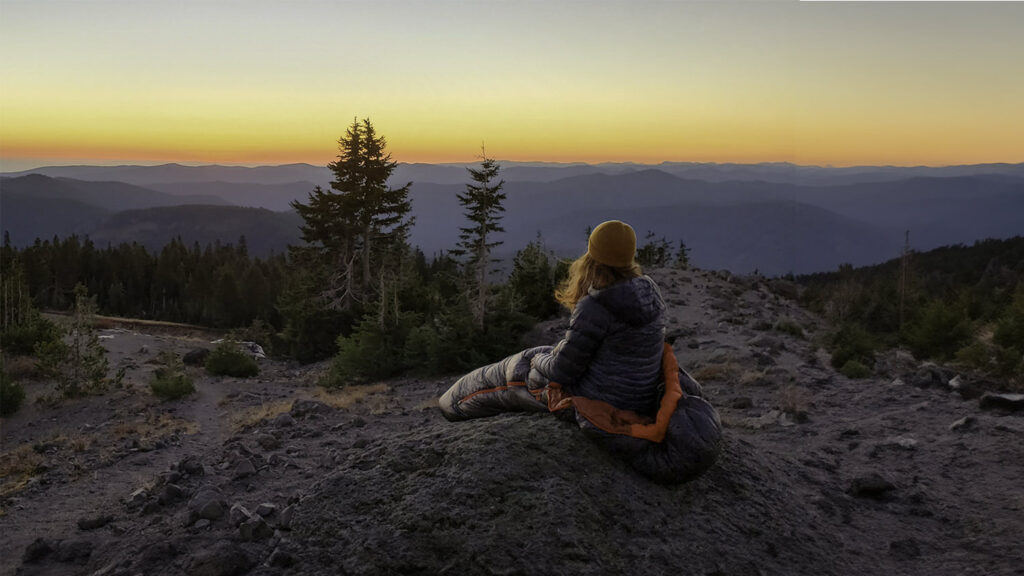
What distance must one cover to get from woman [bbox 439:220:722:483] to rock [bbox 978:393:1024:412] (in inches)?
232

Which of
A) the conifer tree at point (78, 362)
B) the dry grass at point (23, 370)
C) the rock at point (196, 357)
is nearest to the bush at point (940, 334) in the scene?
the conifer tree at point (78, 362)

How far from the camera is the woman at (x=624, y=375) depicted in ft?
15.2

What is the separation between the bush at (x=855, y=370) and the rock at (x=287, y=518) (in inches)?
412

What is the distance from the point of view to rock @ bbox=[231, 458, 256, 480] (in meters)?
6.88

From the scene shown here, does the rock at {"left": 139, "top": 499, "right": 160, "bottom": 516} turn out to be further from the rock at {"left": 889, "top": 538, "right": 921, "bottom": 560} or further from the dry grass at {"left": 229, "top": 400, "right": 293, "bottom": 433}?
the rock at {"left": 889, "top": 538, "right": 921, "bottom": 560}

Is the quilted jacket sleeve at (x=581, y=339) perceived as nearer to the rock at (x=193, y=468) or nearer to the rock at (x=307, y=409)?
the rock at (x=193, y=468)

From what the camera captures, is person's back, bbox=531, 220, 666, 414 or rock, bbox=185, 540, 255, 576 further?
person's back, bbox=531, 220, 666, 414

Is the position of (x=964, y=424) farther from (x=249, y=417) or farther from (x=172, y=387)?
(x=172, y=387)

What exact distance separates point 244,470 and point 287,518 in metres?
2.51

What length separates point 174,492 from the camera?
637cm

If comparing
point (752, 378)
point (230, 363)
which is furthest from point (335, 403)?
point (230, 363)

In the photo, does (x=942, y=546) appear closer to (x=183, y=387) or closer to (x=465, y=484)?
(x=465, y=484)

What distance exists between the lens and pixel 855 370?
1170cm

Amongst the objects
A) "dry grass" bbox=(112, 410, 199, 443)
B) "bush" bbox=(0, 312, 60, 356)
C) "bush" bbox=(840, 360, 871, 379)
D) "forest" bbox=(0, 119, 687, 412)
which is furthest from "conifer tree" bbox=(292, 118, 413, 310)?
"bush" bbox=(840, 360, 871, 379)
